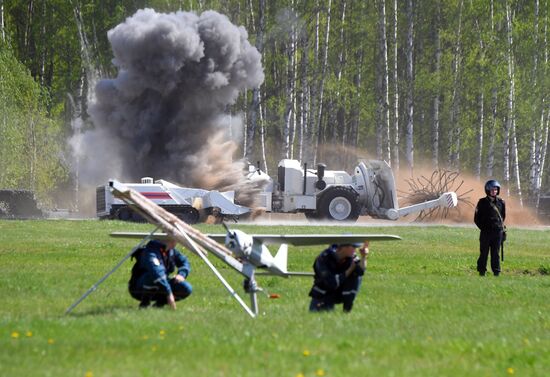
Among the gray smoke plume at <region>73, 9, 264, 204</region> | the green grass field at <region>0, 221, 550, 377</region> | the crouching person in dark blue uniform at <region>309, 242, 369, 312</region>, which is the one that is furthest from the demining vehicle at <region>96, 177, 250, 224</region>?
the crouching person in dark blue uniform at <region>309, 242, 369, 312</region>

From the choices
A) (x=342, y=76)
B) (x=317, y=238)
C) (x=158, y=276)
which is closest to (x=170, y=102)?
(x=342, y=76)

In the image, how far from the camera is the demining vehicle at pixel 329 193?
146ft

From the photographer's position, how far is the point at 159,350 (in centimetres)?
993

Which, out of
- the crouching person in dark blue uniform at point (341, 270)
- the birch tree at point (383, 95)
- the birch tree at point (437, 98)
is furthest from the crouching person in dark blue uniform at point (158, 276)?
the birch tree at point (437, 98)

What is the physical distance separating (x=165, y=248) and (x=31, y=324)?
2542mm

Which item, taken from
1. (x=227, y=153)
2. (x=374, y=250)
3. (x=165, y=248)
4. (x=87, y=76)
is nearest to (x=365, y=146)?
(x=87, y=76)

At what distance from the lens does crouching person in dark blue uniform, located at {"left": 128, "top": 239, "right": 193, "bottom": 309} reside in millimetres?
13570

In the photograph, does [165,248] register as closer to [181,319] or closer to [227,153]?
[181,319]

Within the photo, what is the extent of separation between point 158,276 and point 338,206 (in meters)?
31.3

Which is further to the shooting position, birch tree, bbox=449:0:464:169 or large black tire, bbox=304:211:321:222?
birch tree, bbox=449:0:464:169

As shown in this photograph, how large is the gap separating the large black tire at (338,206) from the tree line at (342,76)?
7.94 meters

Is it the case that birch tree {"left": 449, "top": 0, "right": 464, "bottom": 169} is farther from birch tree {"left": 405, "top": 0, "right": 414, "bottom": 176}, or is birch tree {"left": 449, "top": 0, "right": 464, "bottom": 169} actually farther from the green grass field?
the green grass field

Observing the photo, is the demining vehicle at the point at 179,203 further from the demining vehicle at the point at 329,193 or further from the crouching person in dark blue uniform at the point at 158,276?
the crouching person in dark blue uniform at the point at 158,276

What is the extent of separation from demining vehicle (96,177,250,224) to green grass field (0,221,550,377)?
16.5 m
